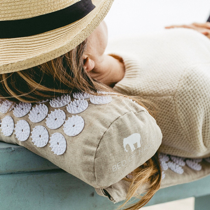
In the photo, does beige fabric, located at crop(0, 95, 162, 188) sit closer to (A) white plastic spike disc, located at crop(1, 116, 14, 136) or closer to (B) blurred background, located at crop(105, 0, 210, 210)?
(A) white plastic spike disc, located at crop(1, 116, 14, 136)

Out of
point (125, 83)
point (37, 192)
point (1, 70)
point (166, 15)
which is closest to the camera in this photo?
point (1, 70)

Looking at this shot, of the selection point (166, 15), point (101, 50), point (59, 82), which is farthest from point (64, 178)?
point (166, 15)

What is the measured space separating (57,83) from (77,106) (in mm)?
84

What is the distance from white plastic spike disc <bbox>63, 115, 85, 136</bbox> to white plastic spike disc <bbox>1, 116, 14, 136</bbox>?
17 cm

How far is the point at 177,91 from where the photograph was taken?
2.09 feet

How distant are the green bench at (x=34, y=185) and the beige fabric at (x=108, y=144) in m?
0.09

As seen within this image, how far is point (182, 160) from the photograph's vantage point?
0.78 m

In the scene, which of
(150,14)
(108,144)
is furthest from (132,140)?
(150,14)

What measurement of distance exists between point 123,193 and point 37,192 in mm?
215

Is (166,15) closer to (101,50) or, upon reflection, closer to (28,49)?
(101,50)

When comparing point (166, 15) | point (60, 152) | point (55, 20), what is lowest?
point (166, 15)

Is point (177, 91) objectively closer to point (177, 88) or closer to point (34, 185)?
point (177, 88)

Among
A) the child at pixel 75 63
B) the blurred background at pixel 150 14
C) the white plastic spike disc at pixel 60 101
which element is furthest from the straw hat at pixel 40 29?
the blurred background at pixel 150 14

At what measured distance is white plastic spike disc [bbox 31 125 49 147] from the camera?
548 millimetres
